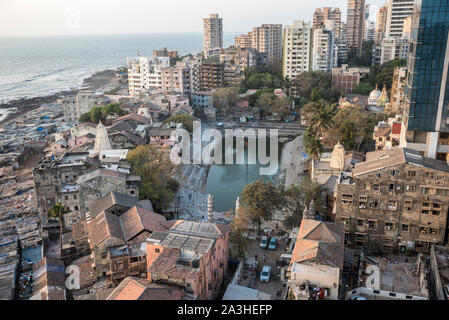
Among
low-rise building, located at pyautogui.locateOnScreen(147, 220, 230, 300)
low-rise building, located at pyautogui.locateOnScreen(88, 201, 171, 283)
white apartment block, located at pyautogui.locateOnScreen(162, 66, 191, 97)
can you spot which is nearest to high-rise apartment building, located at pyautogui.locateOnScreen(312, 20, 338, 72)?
white apartment block, located at pyautogui.locateOnScreen(162, 66, 191, 97)

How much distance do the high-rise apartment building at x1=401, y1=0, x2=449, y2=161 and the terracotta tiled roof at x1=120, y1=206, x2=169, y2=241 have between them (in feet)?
61.3

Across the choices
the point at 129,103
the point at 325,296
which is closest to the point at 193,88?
the point at 129,103

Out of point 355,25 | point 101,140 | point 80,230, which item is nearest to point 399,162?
point 80,230

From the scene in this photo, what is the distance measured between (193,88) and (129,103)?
16534 millimetres

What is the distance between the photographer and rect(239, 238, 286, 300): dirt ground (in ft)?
69.4

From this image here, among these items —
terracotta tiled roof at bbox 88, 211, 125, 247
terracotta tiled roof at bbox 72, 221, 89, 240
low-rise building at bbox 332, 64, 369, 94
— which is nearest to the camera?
terracotta tiled roof at bbox 88, 211, 125, 247

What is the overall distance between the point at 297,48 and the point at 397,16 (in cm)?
2721

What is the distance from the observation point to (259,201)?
86.7ft

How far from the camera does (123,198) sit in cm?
2748

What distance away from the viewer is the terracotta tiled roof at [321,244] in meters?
18.7

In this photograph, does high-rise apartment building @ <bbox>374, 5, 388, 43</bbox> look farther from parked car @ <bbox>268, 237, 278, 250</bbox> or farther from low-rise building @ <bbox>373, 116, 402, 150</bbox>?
parked car @ <bbox>268, 237, 278, 250</bbox>

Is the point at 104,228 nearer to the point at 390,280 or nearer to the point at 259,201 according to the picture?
the point at 259,201

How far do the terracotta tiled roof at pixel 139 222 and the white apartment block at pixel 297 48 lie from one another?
2246 inches
